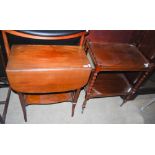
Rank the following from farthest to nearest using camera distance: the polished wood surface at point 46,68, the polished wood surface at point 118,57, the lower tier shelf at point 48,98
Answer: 1. the lower tier shelf at point 48,98
2. the polished wood surface at point 118,57
3. the polished wood surface at point 46,68

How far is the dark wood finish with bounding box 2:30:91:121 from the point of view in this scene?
103 centimetres

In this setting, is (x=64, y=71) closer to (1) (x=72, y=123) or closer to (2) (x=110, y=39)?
(1) (x=72, y=123)

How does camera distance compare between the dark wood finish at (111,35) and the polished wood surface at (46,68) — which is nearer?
the polished wood surface at (46,68)

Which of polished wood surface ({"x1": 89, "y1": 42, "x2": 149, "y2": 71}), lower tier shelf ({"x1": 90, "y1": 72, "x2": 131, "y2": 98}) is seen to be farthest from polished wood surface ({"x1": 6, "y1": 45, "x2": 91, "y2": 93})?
lower tier shelf ({"x1": 90, "y1": 72, "x2": 131, "y2": 98})

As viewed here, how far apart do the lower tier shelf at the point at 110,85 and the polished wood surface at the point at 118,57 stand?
38 centimetres

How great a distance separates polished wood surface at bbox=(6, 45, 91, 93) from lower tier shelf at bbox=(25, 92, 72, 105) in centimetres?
27

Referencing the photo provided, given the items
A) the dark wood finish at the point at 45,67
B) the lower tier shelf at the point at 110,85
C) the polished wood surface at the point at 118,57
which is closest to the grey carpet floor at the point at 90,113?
the lower tier shelf at the point at 110,85

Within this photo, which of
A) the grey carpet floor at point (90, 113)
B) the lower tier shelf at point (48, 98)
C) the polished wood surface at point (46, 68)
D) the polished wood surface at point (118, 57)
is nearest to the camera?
the polished wood surface at point (46, 68)

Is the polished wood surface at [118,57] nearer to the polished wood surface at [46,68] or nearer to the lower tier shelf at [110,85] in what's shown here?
the polished wood surface at [46,68]

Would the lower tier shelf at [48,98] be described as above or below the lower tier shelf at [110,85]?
below

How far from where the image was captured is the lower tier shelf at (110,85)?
1.61 m

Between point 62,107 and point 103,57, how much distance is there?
2.42 ft

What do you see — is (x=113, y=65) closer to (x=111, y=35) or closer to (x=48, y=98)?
(x=111, y=35)
